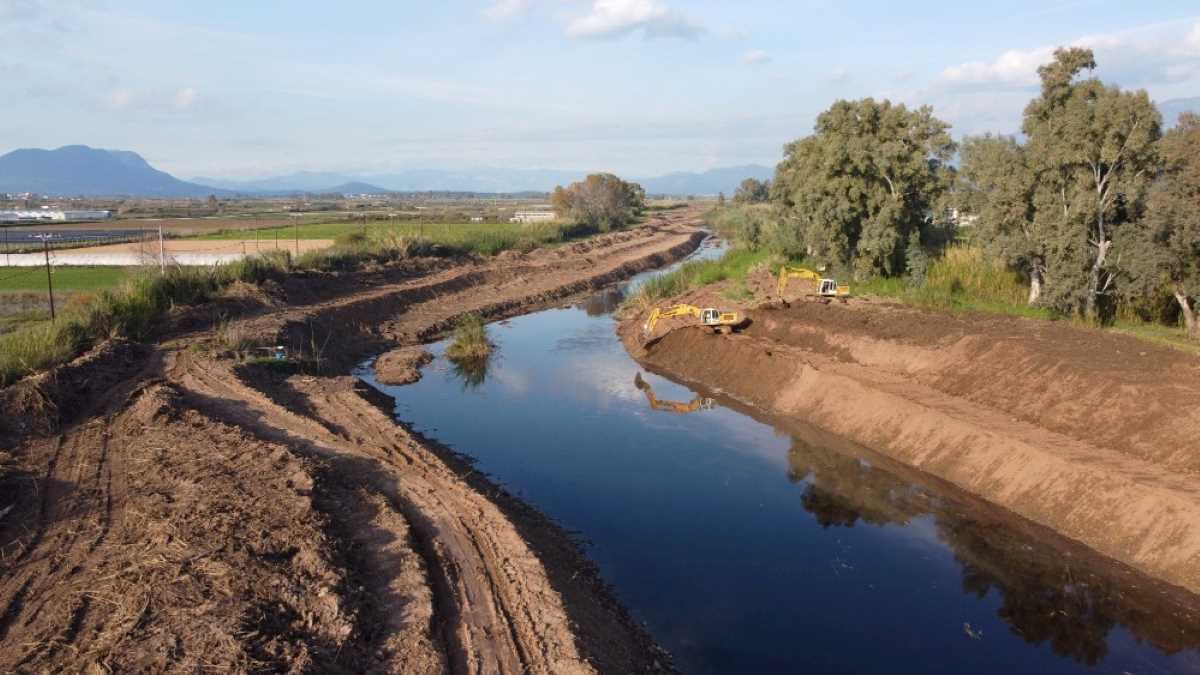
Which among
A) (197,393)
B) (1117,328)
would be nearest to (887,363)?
(1117,328)

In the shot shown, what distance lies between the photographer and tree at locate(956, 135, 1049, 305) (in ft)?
64.1

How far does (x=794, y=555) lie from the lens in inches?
478

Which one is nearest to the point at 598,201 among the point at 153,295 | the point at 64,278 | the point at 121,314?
the point at 64,278

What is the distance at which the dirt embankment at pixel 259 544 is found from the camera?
25.2 ft

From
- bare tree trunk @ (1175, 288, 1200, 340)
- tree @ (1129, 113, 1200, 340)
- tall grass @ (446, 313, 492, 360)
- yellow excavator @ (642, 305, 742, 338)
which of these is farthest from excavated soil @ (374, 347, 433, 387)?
bare tree trunk @ (1175, 288, 1200, 340)

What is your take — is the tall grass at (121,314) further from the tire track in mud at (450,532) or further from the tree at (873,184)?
the tree at (873,184)

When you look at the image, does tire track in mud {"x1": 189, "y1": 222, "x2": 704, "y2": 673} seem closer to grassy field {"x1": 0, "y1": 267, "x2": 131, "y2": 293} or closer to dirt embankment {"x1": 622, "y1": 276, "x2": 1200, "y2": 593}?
dirt embankment {"x1": 622, "y1": 276, "x2": 1200, "y2": 593}

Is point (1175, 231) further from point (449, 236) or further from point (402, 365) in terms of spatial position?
point (449, 236)

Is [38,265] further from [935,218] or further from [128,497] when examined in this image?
[935,218]

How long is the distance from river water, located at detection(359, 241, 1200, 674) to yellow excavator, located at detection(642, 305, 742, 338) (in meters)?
4.23

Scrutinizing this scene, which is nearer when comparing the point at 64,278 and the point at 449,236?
the point at 64,278

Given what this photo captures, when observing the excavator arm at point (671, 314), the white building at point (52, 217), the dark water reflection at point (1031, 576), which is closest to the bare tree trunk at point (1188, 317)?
the dark water reflection at point (1031, 576)

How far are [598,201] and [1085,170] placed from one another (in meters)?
63.1

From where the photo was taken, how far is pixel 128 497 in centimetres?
1097
